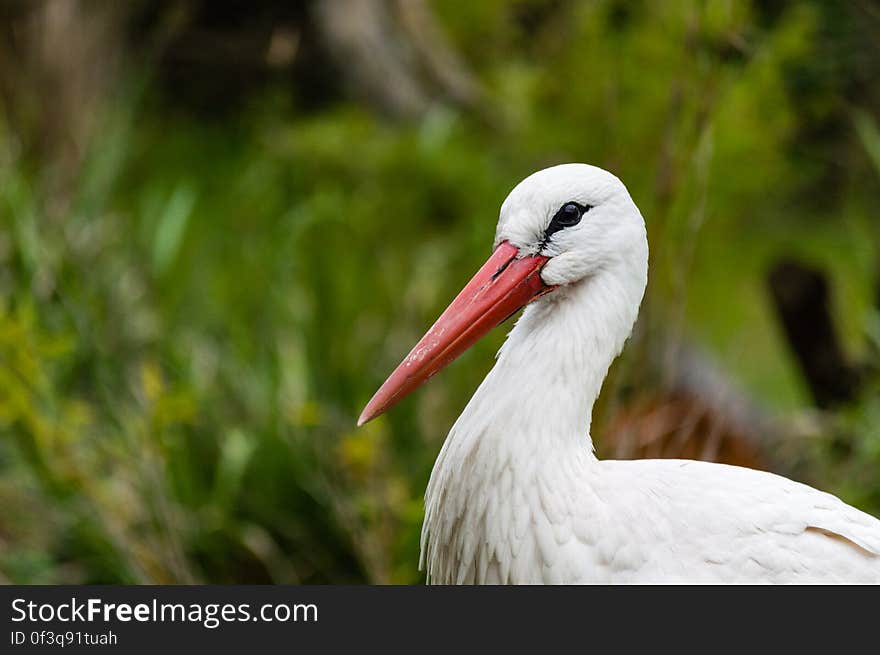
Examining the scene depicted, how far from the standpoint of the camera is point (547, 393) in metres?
2.06

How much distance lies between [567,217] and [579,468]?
448 mm

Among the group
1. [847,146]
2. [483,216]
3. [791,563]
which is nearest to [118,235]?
[483,216]

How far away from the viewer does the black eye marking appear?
80.0 inches

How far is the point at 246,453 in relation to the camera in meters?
3.64

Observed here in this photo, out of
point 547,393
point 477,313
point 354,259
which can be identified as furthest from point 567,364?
point 354,259

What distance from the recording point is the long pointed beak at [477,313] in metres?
2.06

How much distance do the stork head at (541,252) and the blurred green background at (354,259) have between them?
917 millimetres

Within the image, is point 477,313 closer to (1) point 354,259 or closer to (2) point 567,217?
(2) point 567,217

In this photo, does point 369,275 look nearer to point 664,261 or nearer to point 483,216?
point 483,216

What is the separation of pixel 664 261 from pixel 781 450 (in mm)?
1080

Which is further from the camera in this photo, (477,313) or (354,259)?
(354,259)

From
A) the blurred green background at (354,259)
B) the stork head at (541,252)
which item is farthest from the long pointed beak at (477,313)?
the blurred green background at (354,259)

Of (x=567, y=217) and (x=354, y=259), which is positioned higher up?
(x=567, y=217)

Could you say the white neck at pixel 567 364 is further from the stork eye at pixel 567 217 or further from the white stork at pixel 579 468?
the stork eye at pixel 567 217
